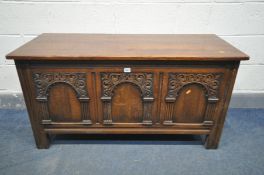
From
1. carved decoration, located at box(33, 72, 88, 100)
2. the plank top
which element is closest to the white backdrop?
the plank top

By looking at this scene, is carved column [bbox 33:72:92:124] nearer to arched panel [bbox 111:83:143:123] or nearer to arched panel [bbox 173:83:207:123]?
arched panel [bbox 111:83:143:123]

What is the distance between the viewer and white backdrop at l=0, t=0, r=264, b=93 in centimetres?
156

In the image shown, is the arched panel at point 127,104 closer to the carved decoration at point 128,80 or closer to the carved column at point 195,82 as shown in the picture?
the carved decoration at point 128,80

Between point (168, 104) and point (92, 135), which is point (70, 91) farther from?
point (168, 104)

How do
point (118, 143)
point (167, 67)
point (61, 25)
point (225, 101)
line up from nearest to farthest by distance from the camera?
point (167, 67) < point (225, 101) < point (118, 143) < point (61, 25)

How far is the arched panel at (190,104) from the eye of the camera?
126 cm

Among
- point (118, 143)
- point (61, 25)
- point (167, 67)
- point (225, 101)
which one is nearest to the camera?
point (167, 67)

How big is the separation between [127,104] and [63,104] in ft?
1.26

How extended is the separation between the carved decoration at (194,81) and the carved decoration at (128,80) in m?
0.12

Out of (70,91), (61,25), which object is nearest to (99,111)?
(70,91)

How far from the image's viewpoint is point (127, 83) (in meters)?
1.24

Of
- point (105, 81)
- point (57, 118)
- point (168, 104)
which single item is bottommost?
point (57, 118)

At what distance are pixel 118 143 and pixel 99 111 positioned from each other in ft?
1.05

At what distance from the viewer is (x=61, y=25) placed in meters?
1.61
